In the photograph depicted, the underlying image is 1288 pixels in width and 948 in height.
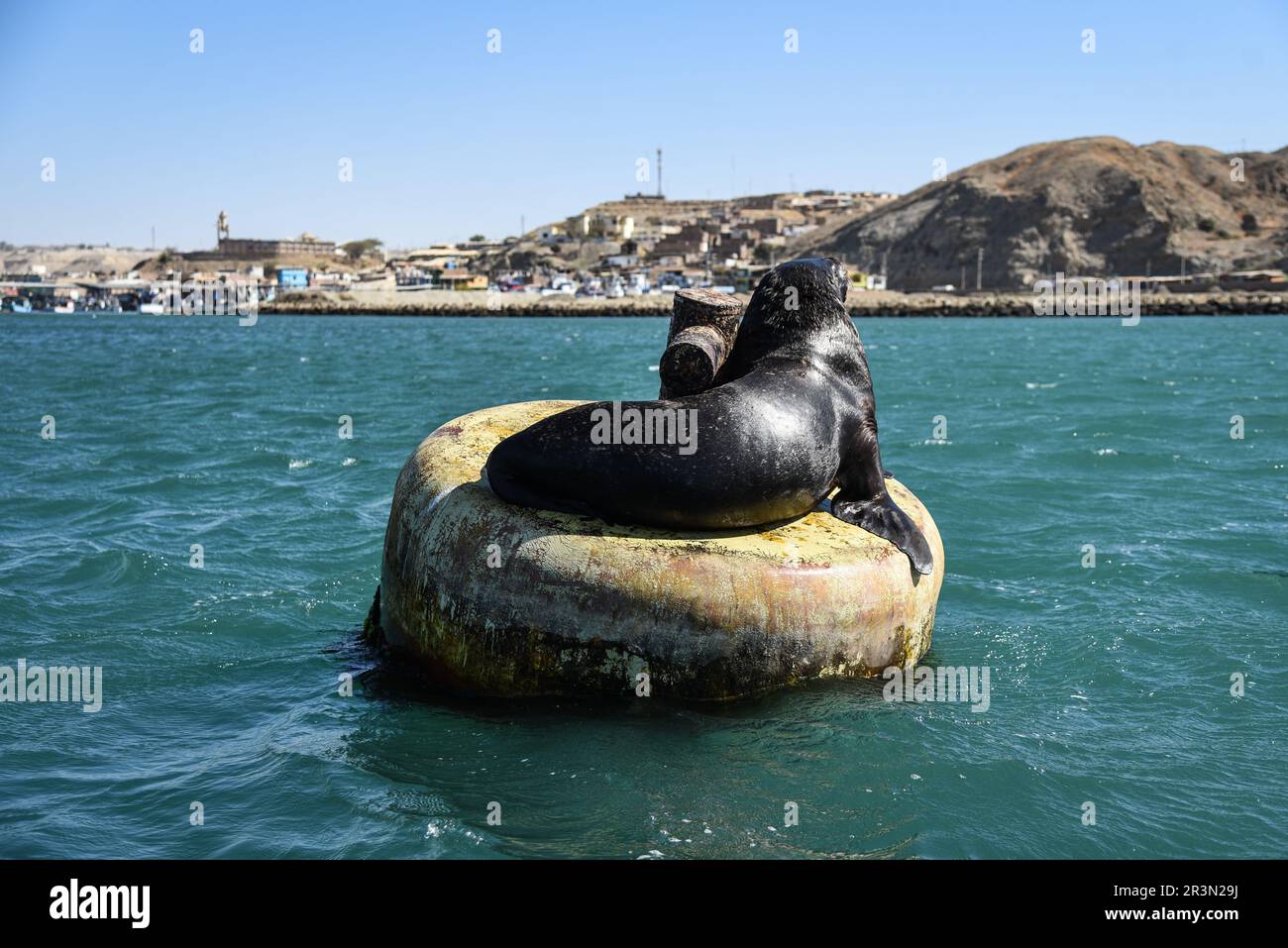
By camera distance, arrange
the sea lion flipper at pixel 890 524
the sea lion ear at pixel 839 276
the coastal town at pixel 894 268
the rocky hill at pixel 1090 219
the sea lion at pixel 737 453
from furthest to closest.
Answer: the rocky hill at pixel 1090 219 → the coastal town at pixel 894 268 → the sea lion ear at pixel 839 276 → the sea lion flipper at pixel 890 524 → the sea lion at pixel 737 453

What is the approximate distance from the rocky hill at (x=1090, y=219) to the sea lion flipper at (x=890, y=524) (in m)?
121

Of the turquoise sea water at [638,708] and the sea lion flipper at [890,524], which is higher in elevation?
the sea lion flipper at [890,524]

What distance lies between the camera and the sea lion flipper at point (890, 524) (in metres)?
6.58

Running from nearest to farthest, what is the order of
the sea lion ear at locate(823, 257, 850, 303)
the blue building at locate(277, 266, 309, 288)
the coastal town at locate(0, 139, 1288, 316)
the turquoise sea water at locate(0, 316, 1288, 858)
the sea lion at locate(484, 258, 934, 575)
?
the turquoise sea water at locate(0, 316, 1288, 858) → the sea lion at locate(484, 258, 934, 575) → the sea lion ear at locate(823, 257, 850, 303) → the coastal town at locate(0, 139, 1288, 316) → the blue building at locate(277, 266, 309, 288)

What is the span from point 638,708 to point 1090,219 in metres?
130

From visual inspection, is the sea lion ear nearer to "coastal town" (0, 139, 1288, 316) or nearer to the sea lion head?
the sea lion head

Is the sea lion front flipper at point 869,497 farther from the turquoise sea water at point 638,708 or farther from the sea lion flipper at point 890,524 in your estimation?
the turquoise sea water at point 638,708

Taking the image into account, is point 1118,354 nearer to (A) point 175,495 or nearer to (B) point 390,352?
(B) point 390,352

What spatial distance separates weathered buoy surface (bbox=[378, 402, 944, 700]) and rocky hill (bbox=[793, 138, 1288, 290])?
399 ft

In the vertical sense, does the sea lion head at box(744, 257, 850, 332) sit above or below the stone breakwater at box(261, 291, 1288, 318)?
below

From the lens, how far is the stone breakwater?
9594 centimetres

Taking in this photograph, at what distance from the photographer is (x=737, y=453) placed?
6.16 metres

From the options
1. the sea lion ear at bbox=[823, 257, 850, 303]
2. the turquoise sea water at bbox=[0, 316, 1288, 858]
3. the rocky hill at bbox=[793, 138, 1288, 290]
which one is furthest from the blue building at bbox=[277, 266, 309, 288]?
the sea lion ear at bbox=[823, 257, 850, 303]

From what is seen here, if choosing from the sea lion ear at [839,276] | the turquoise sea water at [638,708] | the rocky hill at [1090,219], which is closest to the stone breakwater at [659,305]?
the rocky hill at [1090,219]
